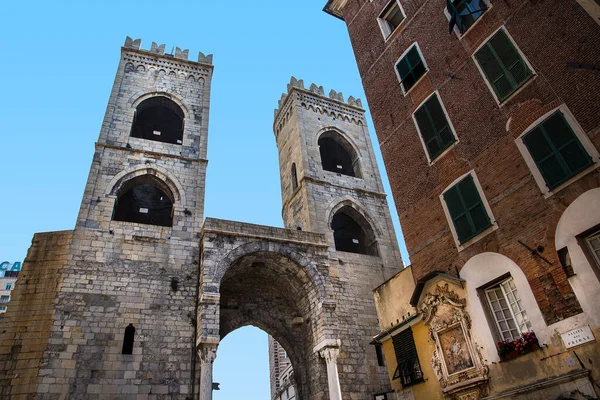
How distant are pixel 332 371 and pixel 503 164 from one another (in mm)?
9290

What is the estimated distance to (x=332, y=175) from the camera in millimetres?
22500

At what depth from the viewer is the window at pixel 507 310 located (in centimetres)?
816

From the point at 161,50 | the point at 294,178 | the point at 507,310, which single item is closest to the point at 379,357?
the point at 507,310

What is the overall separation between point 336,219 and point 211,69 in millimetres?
10860

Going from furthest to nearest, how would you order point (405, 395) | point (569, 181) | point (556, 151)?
point (405, 395) → point (556, 151) → point (569, 181)

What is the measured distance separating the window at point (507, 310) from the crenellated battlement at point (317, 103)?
18437 mm

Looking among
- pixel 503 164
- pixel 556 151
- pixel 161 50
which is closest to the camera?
pixel 556 151

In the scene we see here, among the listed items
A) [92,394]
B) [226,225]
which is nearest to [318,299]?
[226,225]

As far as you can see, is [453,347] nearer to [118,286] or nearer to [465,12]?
[465,12]

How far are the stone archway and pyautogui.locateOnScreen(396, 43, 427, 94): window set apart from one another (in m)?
7.54

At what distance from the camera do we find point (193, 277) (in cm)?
1505

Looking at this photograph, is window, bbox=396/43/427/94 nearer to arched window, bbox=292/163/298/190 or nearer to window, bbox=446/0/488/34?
window, bbox=446/0/488/34

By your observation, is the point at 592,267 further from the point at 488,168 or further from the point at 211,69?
the point at 211,69

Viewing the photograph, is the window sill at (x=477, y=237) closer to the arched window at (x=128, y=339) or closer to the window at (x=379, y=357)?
the window at (x=379, y=357)
